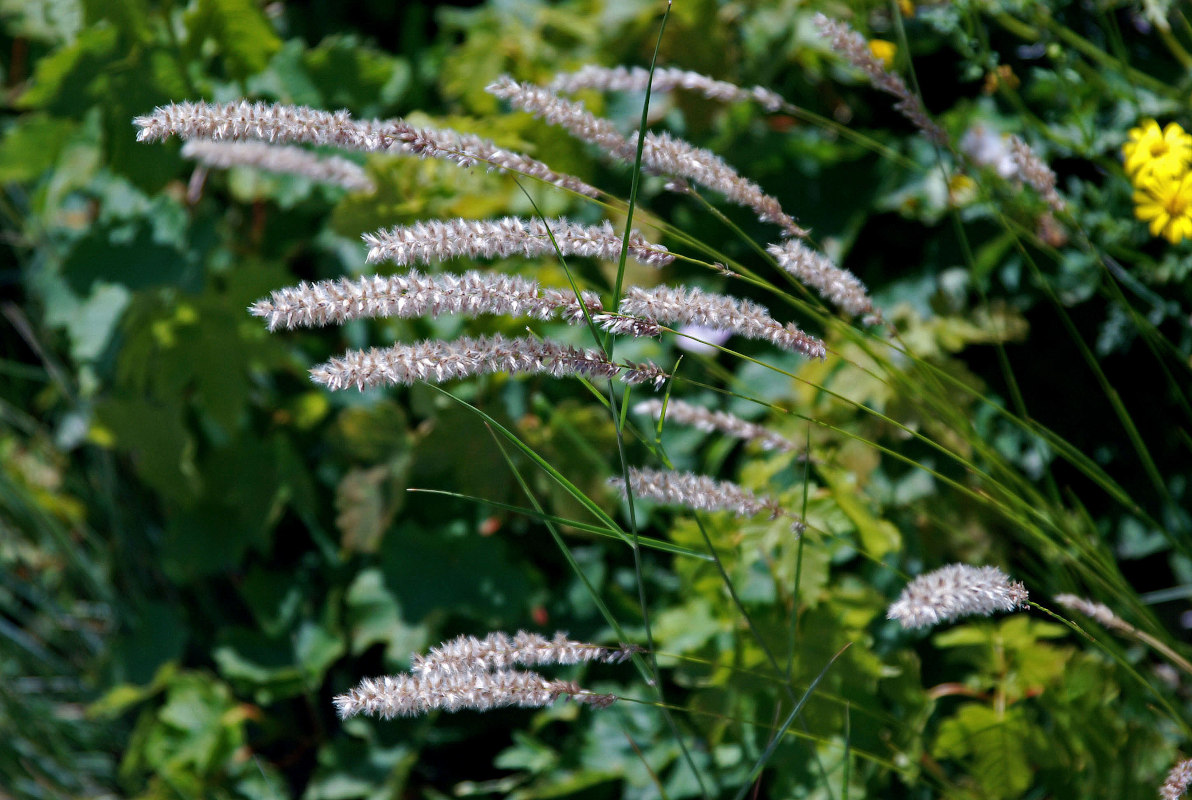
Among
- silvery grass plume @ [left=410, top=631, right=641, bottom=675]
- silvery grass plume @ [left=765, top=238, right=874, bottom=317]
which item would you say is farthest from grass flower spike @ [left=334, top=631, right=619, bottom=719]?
silvery grass plume @ [left=765, top=238, right=874, bottom=317]

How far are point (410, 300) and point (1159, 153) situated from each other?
3.25 ft

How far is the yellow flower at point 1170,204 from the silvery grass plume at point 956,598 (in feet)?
2.01

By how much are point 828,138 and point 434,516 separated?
1081 mm

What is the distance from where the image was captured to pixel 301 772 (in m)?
1.87

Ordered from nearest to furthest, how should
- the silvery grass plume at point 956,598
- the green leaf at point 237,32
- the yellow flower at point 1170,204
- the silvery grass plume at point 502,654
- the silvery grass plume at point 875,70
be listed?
the silvery grass plume at point 956,598, the silvery grass plume at point 502,654, the silvery grass plume at point 875,70, the yellow flower at point 1170,204, the green leaf at point 237,32

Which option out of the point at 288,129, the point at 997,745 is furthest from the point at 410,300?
the point at 997,745

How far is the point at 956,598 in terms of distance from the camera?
2.45 ft

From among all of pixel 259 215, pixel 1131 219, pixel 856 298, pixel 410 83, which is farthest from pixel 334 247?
pixel 1131 219

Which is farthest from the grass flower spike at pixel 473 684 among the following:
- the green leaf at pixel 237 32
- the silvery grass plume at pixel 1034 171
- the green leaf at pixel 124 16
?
the green leaf at pixel 124 16

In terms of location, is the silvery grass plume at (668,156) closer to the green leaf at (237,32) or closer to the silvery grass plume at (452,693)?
the silvery grass plume at (452,693)

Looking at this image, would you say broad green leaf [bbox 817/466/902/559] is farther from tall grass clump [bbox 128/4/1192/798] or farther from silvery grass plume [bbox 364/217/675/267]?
silvery grass plume [bbox 364/217/675/267]

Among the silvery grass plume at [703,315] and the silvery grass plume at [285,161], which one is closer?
the silvery grass plume at [703,315]

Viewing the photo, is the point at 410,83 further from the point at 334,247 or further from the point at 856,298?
the point at 856,298

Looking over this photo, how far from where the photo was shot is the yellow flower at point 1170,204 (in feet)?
3.68
